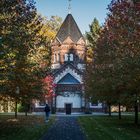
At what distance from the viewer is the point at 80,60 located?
78000 mm

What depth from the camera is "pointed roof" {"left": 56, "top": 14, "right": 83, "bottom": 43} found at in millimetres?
77994

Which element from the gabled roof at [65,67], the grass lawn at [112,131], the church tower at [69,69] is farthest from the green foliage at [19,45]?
the gabled roof at [65,67]

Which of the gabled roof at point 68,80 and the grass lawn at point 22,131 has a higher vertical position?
the gabled roof at point 68,80

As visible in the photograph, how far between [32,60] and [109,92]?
387 inches

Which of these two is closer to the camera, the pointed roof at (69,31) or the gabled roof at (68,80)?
the gabled roof at (68,80)

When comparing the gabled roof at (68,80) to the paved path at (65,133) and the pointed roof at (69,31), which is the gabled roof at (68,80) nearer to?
the pointed roof at (69,31)

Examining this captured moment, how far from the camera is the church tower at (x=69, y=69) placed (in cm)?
7288

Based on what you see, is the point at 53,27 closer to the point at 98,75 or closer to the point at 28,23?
the point at 98,75

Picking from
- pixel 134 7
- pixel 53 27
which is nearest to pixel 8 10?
pixel 134 7

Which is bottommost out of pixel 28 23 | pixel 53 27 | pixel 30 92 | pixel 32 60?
pixel 30 92

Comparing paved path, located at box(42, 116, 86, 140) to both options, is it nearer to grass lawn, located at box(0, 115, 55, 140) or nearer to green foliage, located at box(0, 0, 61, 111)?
grass lawn, located at box(0, 115, 55, 140)

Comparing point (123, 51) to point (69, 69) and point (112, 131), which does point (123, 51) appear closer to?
point (112, 131)

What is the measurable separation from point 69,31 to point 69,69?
844 cm

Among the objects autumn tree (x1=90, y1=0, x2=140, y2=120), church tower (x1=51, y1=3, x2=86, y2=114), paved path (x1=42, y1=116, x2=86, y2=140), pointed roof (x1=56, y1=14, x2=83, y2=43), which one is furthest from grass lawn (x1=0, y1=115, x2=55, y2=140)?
pointed roof (x1=56, y1=14, x2=83, y2=43)
